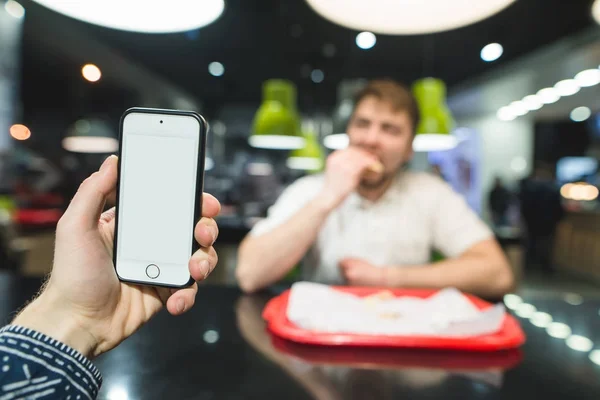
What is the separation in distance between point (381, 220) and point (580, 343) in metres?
0.76

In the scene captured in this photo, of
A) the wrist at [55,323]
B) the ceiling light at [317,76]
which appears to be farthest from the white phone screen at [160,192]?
the ceiling light at [317,76]

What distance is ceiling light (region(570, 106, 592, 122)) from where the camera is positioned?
5.31 meters

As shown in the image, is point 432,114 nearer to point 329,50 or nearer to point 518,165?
point 329,50

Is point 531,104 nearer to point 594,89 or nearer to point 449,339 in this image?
point 594,89

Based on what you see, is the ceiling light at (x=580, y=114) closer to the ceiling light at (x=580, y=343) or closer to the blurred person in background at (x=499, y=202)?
the blurred person in background at (x=499, y=202)

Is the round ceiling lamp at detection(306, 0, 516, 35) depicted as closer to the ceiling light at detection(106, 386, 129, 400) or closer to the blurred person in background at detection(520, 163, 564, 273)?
the ceiling light at detection(106, 386, 129, 400)

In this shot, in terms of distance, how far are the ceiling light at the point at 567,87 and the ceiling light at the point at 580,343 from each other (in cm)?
459

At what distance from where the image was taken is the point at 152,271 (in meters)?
0.41

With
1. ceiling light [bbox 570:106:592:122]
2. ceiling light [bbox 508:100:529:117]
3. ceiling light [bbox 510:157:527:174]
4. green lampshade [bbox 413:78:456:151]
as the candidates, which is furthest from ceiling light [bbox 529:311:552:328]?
ceiling light [bbox 510:157:527:174]

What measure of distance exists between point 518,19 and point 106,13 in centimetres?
259

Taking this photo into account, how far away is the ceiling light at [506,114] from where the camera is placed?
5579 millimetres

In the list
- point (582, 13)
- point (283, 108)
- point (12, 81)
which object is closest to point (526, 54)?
point (582, 13)

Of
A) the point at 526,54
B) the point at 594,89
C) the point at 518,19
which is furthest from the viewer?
the point at 594,89

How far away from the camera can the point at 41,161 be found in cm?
471
